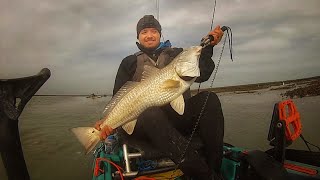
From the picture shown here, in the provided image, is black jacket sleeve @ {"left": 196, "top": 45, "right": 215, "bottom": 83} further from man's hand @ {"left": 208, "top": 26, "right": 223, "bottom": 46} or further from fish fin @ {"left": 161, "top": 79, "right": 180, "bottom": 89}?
fish fin @ {"left": 161, "top": 79, "right": 180, "bottom": 89}

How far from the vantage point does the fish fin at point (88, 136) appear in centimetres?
337

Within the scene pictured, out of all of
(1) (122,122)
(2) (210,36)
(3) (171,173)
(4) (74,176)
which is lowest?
(4) (74,176)

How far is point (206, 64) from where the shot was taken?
3.91 metres

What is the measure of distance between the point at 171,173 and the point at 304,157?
175 centimetres

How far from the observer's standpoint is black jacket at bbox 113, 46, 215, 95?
388 cm

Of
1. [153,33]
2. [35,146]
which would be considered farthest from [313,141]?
[35,146]

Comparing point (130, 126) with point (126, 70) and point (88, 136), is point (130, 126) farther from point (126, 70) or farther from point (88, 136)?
point (126, 70)

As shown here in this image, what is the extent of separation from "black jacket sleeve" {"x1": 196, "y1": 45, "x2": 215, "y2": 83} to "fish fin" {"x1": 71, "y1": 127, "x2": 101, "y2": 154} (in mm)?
1539

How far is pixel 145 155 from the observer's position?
361cm

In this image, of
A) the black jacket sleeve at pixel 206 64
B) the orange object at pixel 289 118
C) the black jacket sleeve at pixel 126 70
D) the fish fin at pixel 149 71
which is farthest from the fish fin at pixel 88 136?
the orange object at pixel 289 118

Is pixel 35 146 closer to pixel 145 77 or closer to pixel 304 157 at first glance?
pixel 145 77

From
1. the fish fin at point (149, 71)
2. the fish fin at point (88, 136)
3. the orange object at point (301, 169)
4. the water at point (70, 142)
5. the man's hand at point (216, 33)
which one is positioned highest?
the man's hand at point (216, 33)

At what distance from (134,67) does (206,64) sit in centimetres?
121

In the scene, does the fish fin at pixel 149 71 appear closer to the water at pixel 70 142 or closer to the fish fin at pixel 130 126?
the fish fin at pixel 130 126
